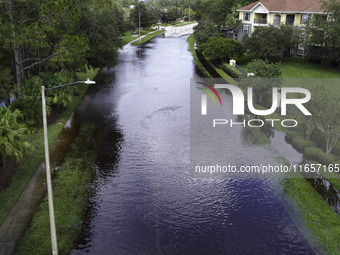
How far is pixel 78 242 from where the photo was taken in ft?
59.5

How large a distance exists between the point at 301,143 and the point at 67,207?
58.7 feet

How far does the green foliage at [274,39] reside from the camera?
54.8 meters

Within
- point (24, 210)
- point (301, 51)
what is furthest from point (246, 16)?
point (24, 210)

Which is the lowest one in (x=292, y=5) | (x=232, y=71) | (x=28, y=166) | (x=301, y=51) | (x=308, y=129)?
(x=28, y=166)

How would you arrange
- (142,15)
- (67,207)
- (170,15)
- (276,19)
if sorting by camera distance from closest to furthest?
(67,207)
(276,19)
(142,15)
(170,15)

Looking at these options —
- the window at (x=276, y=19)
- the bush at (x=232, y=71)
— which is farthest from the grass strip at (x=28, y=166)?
the window at (x=276, y=19)

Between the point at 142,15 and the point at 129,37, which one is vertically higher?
the point at 142,15

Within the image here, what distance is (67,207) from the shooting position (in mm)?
20875

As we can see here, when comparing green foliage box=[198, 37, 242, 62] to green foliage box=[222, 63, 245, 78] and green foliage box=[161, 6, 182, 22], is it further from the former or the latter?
green foliage box=[161, 6, 182, 22]

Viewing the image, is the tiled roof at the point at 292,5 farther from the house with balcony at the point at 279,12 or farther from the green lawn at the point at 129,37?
the green lawn at the point at 129,37

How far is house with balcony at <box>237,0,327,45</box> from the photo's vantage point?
193ft

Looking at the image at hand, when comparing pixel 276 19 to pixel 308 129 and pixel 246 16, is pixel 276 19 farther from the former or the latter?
pixel 308 129

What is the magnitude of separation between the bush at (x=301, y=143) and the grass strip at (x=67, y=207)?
51.0 feet

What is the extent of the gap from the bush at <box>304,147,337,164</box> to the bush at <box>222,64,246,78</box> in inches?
937
